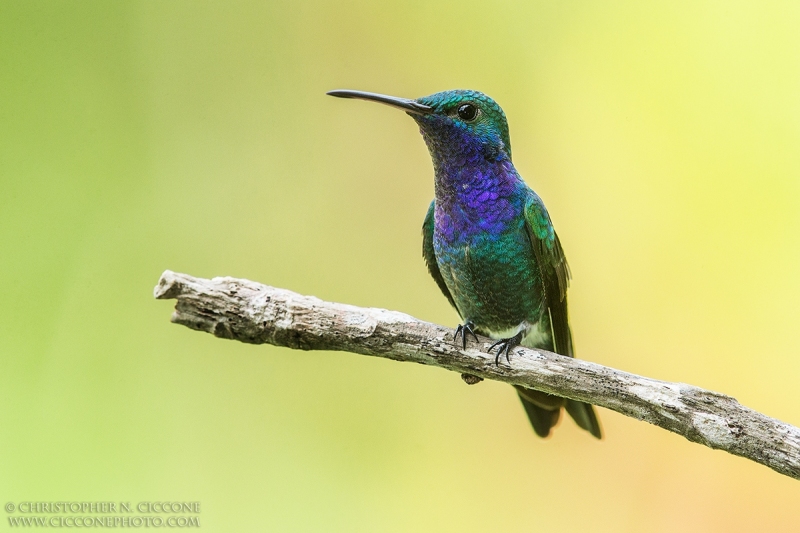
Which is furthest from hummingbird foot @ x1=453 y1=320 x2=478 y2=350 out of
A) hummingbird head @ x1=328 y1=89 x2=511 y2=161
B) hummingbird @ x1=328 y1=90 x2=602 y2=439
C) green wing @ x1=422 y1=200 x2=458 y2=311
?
hummingbird head @ x1=328 y1=89 x2=511 y2=161

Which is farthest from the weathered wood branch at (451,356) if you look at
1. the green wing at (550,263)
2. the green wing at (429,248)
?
the green wing at (429,248)

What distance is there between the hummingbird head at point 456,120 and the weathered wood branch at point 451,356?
0.61 metres

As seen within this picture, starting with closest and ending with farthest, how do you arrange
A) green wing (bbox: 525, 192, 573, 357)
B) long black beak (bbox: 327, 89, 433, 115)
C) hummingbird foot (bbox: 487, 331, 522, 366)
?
hummingbird foot (bbox: 487, 331, 522, 366), long black beak (bbox: 327, 89, 433, 115), green wing (bbox: 525, 192, 573, 357)

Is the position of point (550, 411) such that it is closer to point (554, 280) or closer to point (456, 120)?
point (554, 280)

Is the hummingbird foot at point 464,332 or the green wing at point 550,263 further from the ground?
the green wing at point 550,263

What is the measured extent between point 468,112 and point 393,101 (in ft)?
0.82

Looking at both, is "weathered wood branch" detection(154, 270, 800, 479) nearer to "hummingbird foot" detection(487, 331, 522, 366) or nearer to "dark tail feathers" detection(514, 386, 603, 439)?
"hummingbird foot" detection(487, 331, 522, 366)

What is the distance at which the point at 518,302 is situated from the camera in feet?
7.27

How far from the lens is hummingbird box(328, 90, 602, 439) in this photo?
83.8 inches

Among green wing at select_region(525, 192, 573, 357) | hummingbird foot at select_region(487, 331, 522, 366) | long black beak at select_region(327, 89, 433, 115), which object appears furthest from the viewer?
green wing at select_region(525, 192, 573, 357)

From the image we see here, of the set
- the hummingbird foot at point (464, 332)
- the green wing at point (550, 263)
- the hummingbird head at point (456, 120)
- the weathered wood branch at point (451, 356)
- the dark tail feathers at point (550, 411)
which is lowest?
the dark tail feathers at point (550, 411)

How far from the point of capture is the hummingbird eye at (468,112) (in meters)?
2.12

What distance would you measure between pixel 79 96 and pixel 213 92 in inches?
22.2

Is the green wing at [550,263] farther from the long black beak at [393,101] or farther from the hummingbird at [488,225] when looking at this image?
the long black beak at [393,101]
